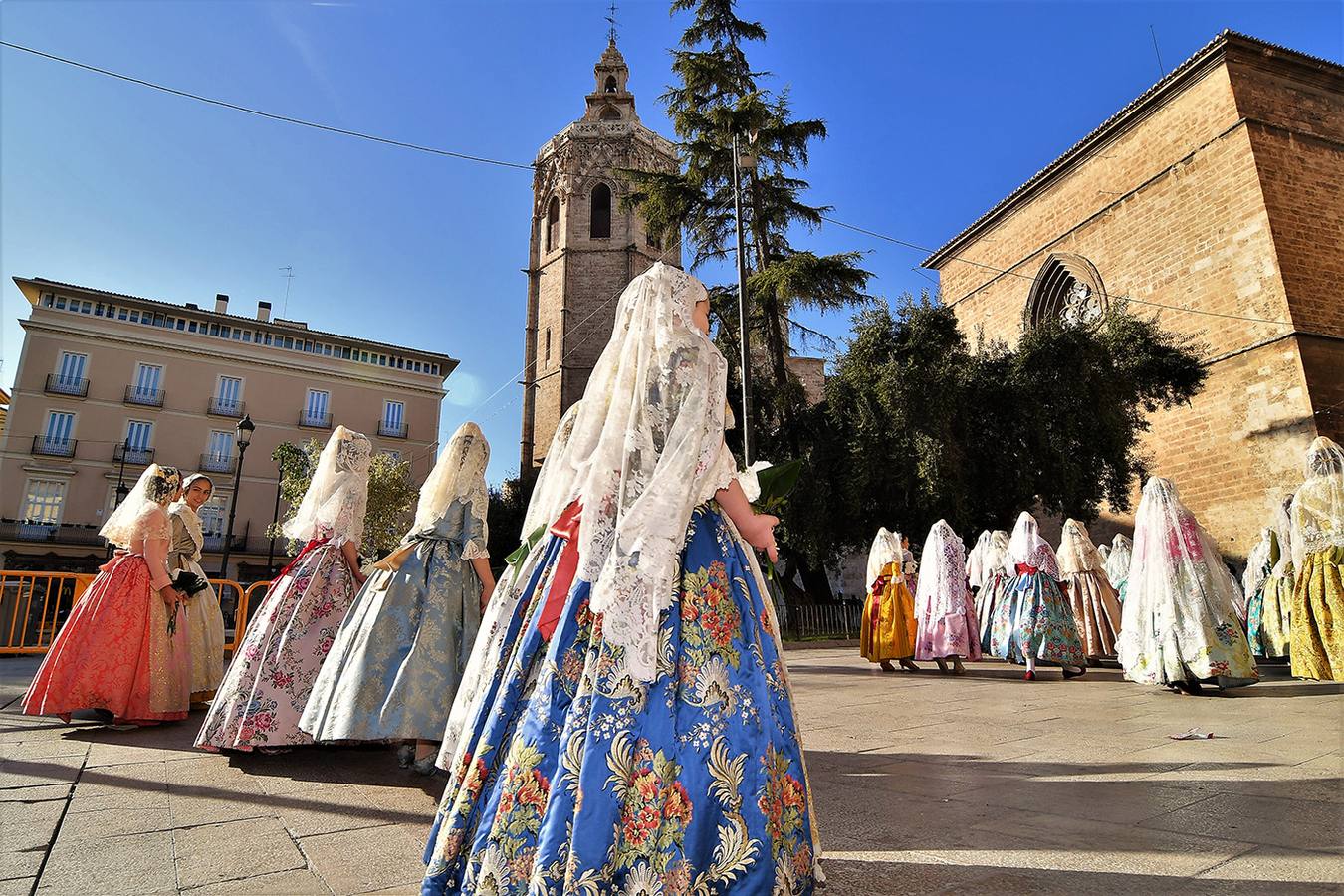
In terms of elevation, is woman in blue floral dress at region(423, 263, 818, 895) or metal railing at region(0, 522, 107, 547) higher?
metal railing at region(0, 522, 107, 547)

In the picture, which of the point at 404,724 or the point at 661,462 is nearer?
the point at 661,462

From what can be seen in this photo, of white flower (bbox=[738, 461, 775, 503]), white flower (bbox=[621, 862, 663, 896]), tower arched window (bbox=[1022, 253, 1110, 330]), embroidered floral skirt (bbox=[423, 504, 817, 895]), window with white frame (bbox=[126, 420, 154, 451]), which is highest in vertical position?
tower arched window (bbox=[1022, 253, 1110, 330])

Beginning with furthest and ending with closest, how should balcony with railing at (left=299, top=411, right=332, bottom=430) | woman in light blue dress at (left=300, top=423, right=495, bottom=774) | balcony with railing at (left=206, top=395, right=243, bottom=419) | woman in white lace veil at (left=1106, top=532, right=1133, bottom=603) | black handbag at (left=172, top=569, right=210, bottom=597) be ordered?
balcony with railing at (left=299, top=411, right=332, bottom=430), balcony with railing at (left=206, top=395, right=243, bottom=419), woman in white lace veil at (left=1106, top=532, right=1133, bottom=603), black handbag at (left=172, top=569, right=210, bottom=597), woman in light blue dress at (left=300, top=423, right=495, bottom=774)

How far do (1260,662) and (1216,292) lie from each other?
36.7 ft

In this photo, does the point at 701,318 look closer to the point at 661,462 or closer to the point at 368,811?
the point at 661,462

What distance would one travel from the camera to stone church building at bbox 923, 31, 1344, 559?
51.1 feet

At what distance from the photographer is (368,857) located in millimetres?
2387

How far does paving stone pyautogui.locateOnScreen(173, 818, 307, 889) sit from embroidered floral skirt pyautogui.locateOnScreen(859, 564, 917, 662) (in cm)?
798

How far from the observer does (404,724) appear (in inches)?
135

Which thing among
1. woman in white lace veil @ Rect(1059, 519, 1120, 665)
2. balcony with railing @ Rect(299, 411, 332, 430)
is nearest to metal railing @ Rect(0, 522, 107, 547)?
balcony with railing @ Rect(299, 411, 332, 430)

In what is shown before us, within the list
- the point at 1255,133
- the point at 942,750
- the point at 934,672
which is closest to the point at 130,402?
the point at 934,672

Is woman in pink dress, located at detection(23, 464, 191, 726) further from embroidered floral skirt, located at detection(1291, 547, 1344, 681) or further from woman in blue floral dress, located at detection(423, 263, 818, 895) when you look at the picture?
embroidered floral skirt, located at detection(1291, 547, 1344, 681)

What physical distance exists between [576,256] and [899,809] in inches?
1434

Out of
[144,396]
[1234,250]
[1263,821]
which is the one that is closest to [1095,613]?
[1263,821]
